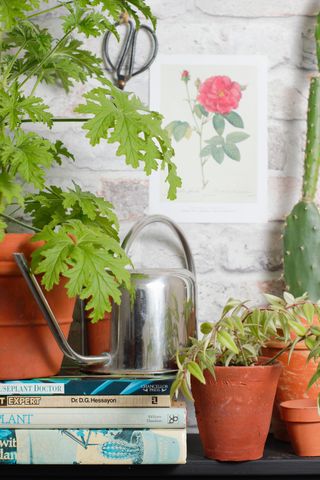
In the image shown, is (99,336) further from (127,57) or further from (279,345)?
(127,57)

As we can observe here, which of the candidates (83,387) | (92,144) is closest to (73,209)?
(92,144)

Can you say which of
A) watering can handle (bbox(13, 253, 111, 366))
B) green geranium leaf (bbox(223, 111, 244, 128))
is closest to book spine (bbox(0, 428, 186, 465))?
watering can handle (bbox(13, 253, 111, 366))

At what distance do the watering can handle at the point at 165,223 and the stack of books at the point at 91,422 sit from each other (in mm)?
333

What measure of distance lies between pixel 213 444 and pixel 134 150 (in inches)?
17.8

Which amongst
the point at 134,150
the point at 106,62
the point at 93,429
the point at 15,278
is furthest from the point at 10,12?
the point at 93,429

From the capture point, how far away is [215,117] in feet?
4.54

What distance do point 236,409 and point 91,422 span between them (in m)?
0.21

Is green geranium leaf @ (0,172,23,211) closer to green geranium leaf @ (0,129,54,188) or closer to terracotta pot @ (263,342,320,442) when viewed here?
green geranium leaf @ (0,129,54,188)

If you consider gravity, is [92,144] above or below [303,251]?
above

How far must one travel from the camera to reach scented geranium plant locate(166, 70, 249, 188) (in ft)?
4.52

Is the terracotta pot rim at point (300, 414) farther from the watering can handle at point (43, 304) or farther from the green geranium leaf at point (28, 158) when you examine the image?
the green geranium leaf at point (28, 158)

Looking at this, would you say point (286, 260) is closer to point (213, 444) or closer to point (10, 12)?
point (213, 444)

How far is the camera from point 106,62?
138 centimetres

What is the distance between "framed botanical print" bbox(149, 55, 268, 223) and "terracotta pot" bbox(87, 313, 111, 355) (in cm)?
27
